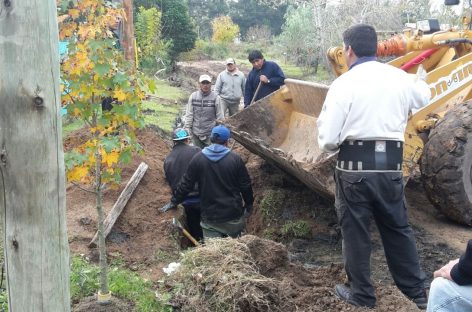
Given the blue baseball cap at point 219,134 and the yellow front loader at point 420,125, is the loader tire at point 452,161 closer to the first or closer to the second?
the yellow front loader at point 420,125

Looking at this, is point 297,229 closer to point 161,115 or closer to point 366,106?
point 366,106

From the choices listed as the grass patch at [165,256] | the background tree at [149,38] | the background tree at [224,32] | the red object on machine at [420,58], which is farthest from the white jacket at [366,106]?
the background tree at [224,32]

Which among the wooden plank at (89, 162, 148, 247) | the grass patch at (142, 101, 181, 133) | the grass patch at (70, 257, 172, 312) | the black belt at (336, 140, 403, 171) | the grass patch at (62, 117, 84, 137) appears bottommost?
the grass patch at (142, 101, 181, 133)

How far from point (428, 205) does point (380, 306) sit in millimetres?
3620

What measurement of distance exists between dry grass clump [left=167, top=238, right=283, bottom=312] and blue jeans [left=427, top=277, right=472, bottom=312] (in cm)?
163

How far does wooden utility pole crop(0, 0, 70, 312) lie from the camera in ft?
6.93

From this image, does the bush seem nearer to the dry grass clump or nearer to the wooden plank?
the wooden plank

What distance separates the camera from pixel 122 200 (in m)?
6.98

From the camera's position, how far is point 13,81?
83.7 inches

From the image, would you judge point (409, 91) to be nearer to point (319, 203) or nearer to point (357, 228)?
point (357, 228)

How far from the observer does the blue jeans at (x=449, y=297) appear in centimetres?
264

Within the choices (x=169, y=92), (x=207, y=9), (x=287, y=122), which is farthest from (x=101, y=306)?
(x=207, y=9)

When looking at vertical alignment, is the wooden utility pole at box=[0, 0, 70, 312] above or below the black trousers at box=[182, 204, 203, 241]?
above

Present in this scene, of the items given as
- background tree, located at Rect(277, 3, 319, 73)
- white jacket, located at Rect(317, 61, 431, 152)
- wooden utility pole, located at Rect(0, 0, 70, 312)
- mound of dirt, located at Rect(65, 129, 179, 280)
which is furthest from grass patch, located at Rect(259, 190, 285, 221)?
background tree, located at Rect(277, 3, 319, 73)
